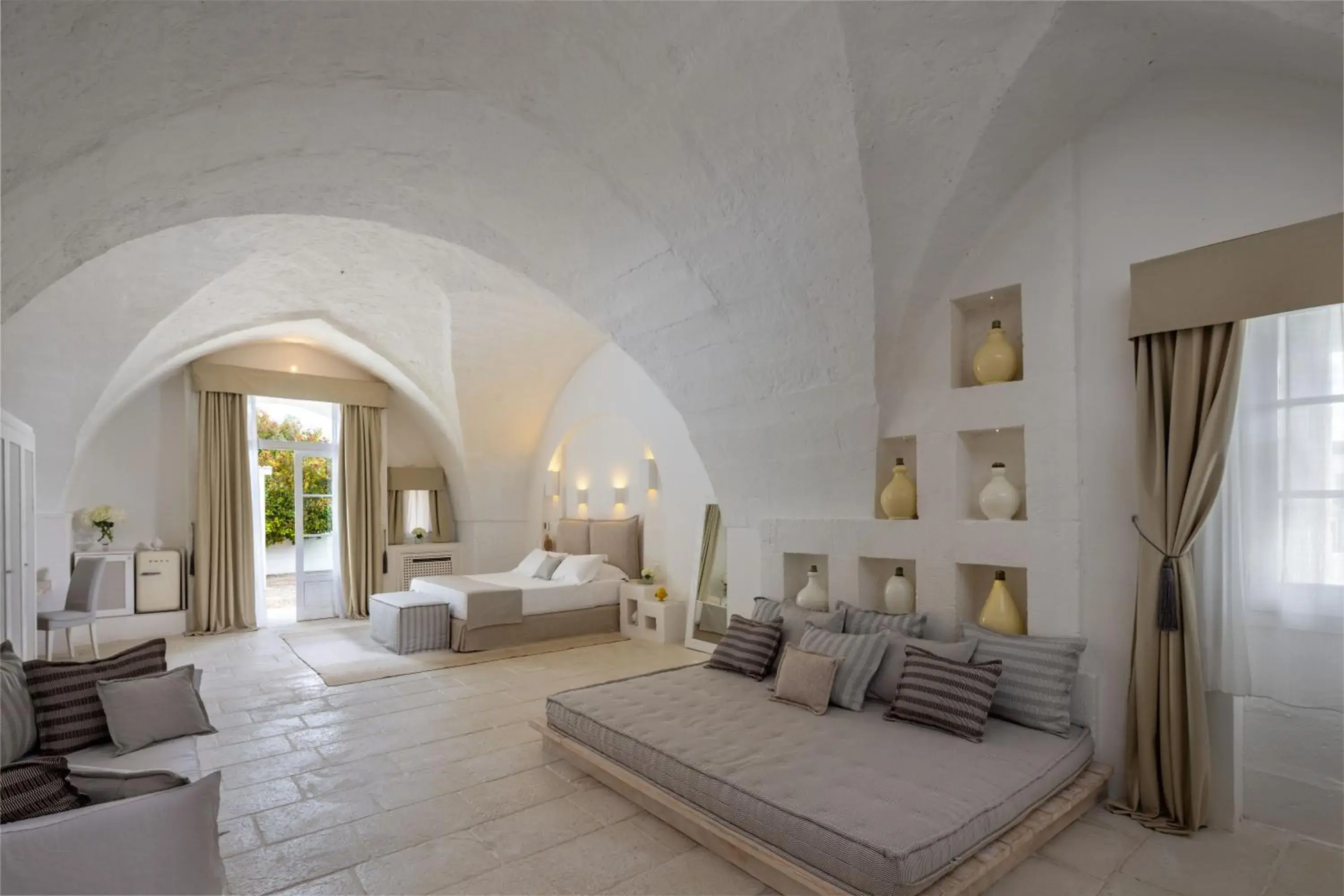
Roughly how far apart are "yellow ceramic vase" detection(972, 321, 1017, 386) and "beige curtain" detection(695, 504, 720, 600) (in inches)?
117

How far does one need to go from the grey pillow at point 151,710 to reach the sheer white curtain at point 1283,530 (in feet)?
13.7

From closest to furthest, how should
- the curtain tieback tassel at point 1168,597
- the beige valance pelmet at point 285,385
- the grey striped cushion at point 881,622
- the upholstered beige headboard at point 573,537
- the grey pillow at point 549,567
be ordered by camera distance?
the curtain tieback tassel at point 1168,597, the grey striped cushion at point 881,622, the grey pillow at point 549,567, the upholstered beige headboard at point 573,537, the beige valance pelmet at point 285,385

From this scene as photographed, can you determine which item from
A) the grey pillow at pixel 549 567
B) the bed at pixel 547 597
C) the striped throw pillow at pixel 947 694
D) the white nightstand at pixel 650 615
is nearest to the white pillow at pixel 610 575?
the bed at pixel 547 597

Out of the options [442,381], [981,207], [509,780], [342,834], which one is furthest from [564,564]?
[981,207]

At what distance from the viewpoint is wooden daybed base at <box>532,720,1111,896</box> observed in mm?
2211

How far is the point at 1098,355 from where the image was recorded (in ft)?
10.5

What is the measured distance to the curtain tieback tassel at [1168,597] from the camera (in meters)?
2.81

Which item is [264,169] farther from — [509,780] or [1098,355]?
[1098,355]

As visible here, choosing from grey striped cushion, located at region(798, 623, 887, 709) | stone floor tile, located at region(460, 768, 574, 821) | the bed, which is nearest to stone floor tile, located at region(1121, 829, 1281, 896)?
grey striped cushion, located at region(798, 623, 887, 709)

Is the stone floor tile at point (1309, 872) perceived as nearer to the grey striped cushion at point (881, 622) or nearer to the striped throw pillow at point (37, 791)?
the grey striped cushion at point (881, 622)

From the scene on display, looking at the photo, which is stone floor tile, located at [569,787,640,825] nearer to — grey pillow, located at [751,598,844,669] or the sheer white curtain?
grey pillow, located at [751,598,844,669]

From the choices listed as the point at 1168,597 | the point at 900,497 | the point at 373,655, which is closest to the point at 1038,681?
the point at 1168,597

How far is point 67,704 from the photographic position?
9.16 feet

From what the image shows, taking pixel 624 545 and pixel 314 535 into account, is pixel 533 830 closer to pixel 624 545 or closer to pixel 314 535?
pixel 624 545
